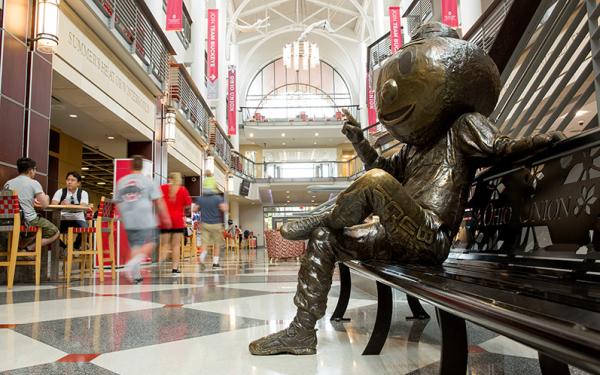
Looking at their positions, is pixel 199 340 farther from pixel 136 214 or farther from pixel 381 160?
pixel 136 214

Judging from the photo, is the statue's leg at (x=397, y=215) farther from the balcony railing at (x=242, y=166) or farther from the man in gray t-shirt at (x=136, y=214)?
the balcony railing at (x=242, y=166)

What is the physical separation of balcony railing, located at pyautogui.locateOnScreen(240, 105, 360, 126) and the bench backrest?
2100 centimetres

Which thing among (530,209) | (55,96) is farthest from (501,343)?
(55,96)

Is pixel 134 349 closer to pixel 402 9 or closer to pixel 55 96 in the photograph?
pixel 55 96

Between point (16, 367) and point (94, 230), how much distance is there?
3507mm

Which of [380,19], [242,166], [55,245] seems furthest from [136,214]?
[242,166]

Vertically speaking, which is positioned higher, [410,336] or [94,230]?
[94,230]

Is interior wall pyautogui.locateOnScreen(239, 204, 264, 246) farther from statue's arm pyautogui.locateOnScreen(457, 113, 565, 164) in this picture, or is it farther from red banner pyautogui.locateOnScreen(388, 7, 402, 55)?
statue's arm pyautogui.locateOnScreen(457, 113, 565, 164)

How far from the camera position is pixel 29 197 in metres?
4.00

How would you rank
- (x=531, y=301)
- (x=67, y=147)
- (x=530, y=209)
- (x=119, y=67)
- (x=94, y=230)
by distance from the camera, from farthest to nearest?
(x=67, y=147) < (x=119, y=67) < (x=94, y=230) < (x=530, y=209) < (x=531, y=301)

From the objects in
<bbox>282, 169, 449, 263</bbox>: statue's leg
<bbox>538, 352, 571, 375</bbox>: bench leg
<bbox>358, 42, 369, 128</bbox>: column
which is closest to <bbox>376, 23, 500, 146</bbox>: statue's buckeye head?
<bbox>282, 169, 449, 263</bbox>: statue's leg

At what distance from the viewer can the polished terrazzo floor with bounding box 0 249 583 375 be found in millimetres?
1307

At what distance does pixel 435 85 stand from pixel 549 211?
54cm

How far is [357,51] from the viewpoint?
25281mm
